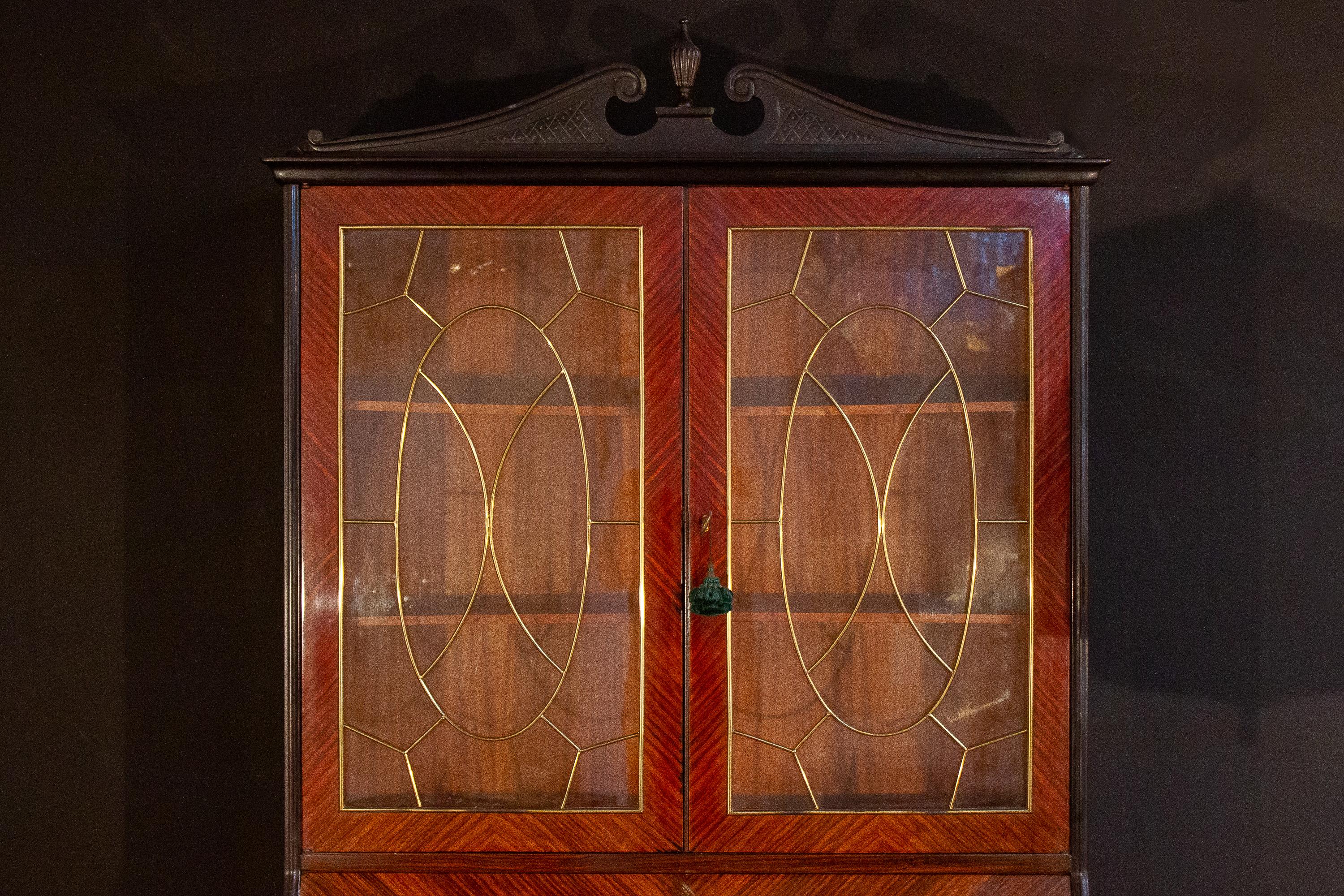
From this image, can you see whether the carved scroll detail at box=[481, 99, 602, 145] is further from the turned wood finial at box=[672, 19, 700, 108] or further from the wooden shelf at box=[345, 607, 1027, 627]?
the wooden shelf at box=[345, 607, 1027, 627]

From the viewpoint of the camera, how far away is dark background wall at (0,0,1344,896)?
1.64m

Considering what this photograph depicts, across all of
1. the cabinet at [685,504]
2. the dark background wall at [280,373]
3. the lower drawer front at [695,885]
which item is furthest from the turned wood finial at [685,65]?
the lower drawer front at [695,885]

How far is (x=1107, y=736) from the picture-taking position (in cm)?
165

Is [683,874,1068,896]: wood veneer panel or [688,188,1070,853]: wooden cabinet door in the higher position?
[688,188,1070,853]: wooden cabinet door

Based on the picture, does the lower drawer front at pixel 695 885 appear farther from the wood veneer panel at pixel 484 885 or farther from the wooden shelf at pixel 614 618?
the wooden shelf at pixel 614 618

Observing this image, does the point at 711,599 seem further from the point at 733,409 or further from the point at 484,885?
the point at 484,885

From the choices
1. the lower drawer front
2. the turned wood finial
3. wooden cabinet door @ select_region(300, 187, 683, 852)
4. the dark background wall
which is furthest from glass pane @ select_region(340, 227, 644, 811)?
the dark background wall

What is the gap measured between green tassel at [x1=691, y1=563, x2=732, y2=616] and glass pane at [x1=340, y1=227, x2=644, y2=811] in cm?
10

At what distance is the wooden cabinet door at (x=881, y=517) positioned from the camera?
4.27ft

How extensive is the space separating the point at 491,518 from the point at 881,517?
0.59m

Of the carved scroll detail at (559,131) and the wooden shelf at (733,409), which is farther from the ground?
the carved scroll detail at (559,131)

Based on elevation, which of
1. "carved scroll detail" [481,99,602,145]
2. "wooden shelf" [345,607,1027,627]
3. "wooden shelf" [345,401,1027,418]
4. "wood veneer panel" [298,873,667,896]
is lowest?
"wood veneer panel" [298,873,667,896]

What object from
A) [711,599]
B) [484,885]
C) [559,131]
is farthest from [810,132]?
[484,885]

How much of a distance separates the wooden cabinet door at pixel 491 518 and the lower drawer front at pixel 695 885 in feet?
0.16
